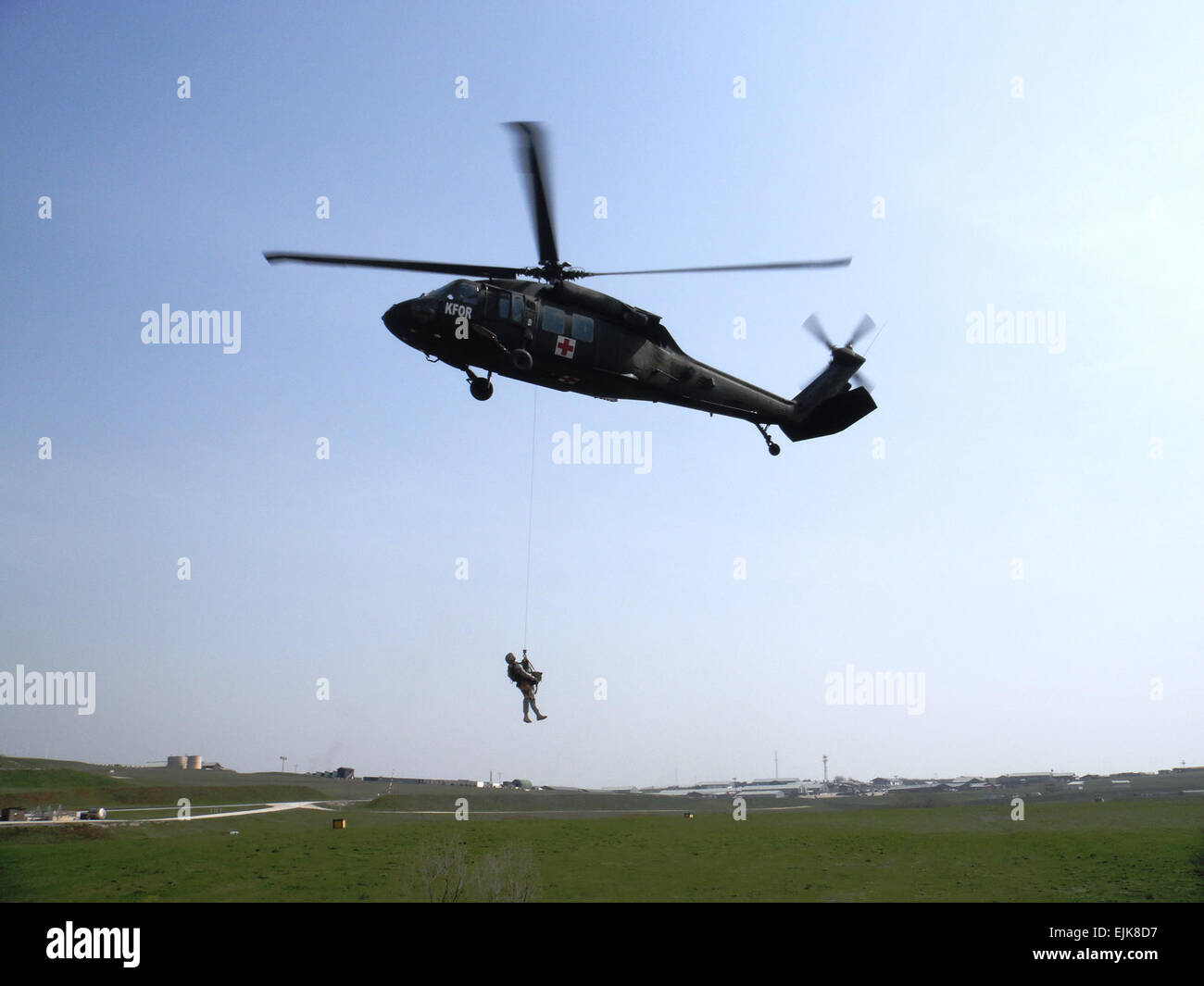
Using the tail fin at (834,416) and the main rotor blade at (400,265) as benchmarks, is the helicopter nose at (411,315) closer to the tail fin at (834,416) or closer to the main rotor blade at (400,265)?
the main rotor blade at (400,265)

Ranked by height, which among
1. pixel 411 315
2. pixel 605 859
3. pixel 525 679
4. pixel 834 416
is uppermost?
pixel 411 315

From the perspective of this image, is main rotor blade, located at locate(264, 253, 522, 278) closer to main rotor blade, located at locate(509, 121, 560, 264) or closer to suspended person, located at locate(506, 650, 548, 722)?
main rotor blade, located at locate(509, 121, 560, 264)

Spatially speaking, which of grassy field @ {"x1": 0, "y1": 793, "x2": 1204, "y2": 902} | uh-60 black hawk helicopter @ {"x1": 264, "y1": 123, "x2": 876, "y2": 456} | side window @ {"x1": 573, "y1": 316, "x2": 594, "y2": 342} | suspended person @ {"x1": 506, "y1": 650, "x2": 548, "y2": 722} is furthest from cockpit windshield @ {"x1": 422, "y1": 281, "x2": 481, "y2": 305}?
grassy field @ {"x1": 0, "y1": 793, "x2": 1204, "y2": 902}

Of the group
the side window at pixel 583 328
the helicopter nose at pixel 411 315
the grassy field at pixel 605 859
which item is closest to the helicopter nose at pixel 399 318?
the helicopter nose at pixel 411 315

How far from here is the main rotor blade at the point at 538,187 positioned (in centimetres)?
1820

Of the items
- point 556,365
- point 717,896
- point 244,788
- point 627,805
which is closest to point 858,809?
point 627,805

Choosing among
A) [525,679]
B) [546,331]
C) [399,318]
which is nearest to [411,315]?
[399,318]

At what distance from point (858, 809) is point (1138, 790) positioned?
1805 inches

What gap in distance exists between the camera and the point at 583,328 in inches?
846

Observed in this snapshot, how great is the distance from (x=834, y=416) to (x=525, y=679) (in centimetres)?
1167

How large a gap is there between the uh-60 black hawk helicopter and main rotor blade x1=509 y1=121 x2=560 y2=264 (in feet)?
0.07

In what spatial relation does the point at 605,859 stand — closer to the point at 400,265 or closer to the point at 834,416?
the point at 834,416
